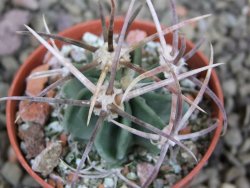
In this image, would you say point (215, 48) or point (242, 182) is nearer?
point (242, 182)

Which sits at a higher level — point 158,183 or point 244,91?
point 244,91

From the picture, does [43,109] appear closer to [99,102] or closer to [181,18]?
[99,102]

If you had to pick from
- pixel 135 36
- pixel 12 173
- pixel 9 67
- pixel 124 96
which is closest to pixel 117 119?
pixel 124 96

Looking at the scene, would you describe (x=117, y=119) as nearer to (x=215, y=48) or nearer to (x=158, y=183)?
(x=158, y=183)

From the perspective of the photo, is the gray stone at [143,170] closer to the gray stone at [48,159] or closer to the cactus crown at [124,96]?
the cactus crown at [124,96]

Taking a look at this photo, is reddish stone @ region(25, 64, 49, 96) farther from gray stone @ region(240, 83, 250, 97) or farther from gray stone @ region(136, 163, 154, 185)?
gray stone @ region(240, 83, 250, 97)

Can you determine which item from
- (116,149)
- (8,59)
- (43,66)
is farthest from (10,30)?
(116,149)

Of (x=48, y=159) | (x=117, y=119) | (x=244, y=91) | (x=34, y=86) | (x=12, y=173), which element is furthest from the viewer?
(x=244, y=91)
